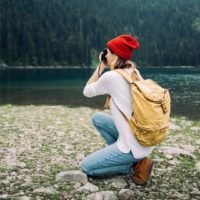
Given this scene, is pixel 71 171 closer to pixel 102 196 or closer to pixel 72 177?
pixel 72 177

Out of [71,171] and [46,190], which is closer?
[46,190]

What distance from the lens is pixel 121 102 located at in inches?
249

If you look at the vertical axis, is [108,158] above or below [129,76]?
below

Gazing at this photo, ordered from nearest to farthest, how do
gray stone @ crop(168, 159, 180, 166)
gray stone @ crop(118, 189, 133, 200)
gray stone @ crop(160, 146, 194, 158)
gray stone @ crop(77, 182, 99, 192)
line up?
gray stone @ crop(118, 189, 133, 200), gray stone @ crop(77, 182, 99, 192), gray stone @ crop(168, 159, 180, 166), gray stone @ crop(160, 146, 194, 158)

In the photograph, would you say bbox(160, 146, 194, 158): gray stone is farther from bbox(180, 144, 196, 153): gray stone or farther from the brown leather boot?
the brown leather boot

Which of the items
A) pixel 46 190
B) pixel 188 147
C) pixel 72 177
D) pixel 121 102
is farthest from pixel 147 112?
pixel 188 147

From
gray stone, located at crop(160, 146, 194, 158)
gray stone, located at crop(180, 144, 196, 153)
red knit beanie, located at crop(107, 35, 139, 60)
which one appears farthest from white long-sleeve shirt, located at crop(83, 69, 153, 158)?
gray stone, located at crop(180, 144, 196, 153)

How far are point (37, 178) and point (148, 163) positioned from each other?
212 cm

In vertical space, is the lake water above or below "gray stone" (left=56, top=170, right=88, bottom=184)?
below

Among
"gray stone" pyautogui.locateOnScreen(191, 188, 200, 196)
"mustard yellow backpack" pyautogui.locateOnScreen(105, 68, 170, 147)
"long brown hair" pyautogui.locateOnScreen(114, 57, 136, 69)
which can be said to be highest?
"long brown hair" pyautogui.locateOnScreen(114, 57, 136, 69)

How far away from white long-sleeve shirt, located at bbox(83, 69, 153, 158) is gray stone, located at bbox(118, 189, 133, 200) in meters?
0.64

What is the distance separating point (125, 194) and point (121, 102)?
155 centimetres

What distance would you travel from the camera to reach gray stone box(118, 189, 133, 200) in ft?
20.0

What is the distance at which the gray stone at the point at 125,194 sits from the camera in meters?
6.10
